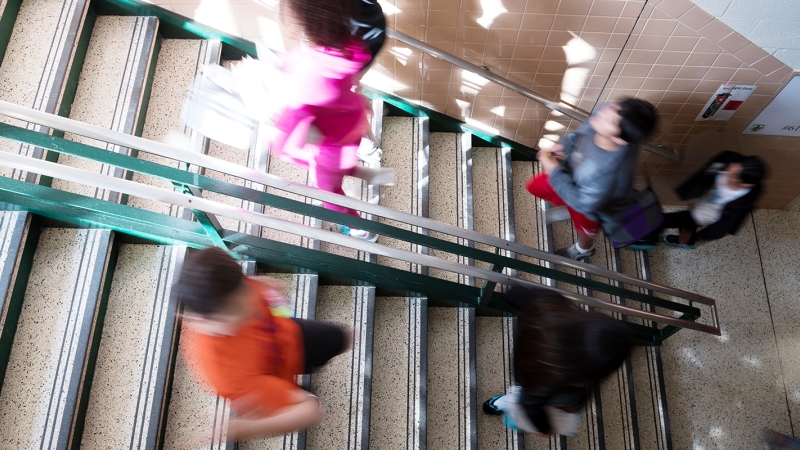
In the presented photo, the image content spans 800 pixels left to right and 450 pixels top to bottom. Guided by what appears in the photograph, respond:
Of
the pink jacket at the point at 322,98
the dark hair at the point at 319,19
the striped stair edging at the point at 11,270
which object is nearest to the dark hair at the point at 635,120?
the pink jacket at the point at 322,98

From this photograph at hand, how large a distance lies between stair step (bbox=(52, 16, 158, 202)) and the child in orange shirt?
1300 millimetres

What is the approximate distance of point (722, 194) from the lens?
3053mm

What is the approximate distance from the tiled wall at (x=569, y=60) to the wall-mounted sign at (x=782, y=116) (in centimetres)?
6

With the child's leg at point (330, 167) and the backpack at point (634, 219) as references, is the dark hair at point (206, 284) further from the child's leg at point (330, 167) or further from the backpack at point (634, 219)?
the backpack at point (634, 219)

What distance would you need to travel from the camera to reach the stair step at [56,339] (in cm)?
212

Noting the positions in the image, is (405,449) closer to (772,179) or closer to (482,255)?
(482,255)

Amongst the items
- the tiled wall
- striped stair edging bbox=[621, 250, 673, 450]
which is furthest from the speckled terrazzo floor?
the tiled wall

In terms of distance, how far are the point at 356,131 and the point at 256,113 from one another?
0.68 meters

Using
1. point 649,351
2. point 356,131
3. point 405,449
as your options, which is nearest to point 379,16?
point 356,131

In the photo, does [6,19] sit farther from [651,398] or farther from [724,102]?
[651,398]

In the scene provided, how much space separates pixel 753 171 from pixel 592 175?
3.73 feet

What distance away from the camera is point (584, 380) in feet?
6.50

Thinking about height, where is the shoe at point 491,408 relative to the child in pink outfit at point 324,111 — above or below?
below

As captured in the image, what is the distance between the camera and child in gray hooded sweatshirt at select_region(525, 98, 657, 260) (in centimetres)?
231
